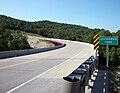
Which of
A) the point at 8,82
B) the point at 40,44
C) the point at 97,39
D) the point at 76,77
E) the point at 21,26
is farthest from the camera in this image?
the point at 21,26

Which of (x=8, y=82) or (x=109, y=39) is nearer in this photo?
(x=8, y=82)

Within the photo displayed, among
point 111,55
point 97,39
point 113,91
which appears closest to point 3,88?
point 113,91

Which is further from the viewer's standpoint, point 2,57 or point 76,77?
point 2,57

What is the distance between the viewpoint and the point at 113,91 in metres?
10.5

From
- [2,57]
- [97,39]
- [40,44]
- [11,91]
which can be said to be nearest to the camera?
[11,91]

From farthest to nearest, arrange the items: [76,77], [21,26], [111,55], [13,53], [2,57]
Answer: [21,26] < [111,55] < [13,53] < [2,57] < [76,77]

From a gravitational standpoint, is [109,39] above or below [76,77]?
above

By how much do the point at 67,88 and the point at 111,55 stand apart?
87.0m

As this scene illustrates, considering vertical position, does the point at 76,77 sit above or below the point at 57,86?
above

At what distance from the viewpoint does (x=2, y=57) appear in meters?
28.9

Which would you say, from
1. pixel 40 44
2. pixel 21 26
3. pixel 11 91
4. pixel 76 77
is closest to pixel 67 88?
pixel 76 77

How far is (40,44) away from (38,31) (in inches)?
3114

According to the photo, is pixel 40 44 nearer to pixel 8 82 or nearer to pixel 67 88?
pixel 8 82

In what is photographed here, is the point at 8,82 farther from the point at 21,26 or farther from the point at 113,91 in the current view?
the point at 21,26
